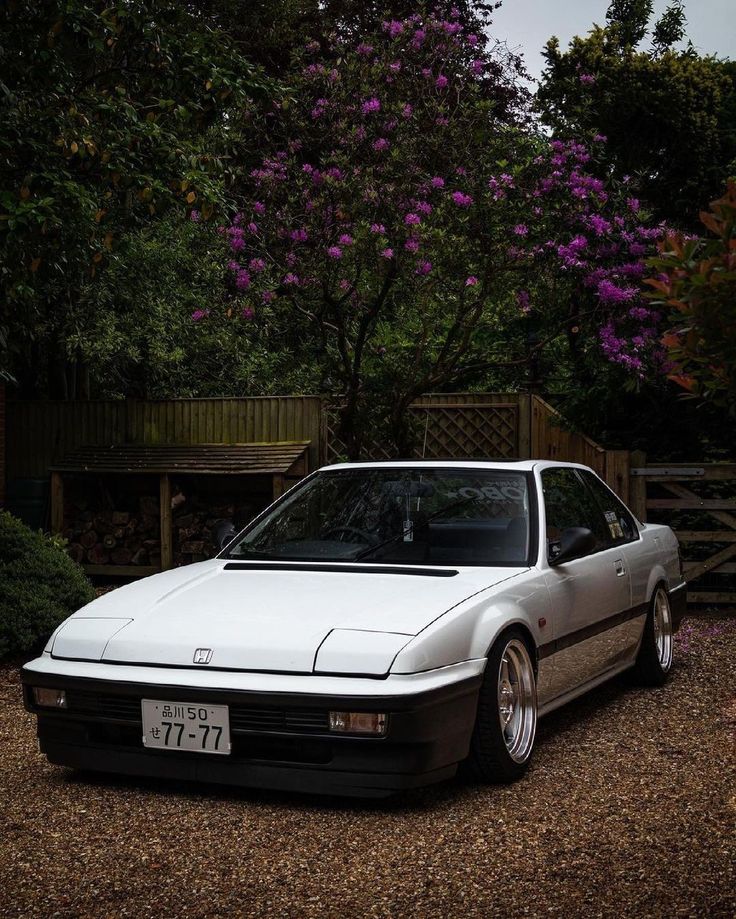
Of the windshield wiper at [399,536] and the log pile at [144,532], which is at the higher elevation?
the windshield wiper at [399,536]

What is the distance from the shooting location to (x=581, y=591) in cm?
664

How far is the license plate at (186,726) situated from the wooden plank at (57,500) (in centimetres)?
1032

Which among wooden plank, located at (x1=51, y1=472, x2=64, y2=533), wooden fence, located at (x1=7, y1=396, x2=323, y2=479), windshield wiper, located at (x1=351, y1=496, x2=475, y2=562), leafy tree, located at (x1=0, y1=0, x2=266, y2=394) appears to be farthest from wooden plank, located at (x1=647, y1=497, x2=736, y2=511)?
wooden plank, located at (x1=51, y1=472, x2=64, y2=533)

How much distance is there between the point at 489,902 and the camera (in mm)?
4121

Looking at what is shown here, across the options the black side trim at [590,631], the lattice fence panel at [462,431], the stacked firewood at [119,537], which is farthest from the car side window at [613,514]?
the stacked firewood at [119,537]

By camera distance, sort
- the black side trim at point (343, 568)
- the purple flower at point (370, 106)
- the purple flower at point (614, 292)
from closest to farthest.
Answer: the black side trim at point (343, 568)
the purple flower at point (370, 106)
the purple flower at point (614, 292)

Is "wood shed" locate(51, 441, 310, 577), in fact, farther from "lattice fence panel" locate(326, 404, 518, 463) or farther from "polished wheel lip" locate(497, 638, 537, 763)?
"polished wheel lip" locate(497, 638, 537, 763)

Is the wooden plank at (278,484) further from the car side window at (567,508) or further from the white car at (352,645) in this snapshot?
the white car at (352,645)

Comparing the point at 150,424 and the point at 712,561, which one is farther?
the point at 150,424

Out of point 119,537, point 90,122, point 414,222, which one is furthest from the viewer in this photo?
point 119,537

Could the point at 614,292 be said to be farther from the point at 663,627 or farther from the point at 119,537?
the point at 119,537

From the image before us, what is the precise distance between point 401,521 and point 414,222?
192 inches

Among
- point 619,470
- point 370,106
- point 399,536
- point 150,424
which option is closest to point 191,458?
point 150,424

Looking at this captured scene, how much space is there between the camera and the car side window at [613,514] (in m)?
7.70
